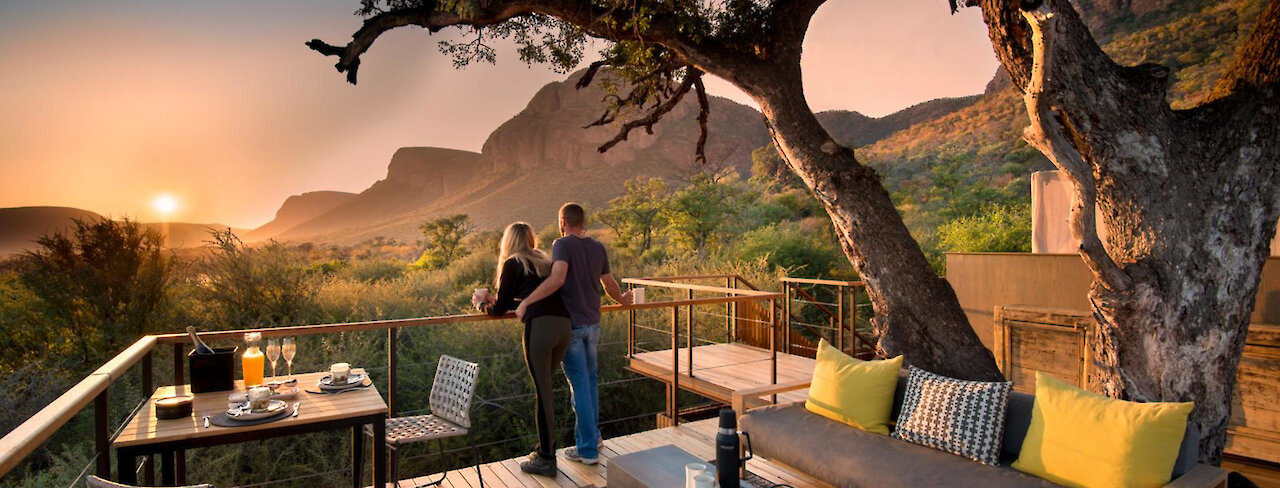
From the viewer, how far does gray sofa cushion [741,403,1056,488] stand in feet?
9.27

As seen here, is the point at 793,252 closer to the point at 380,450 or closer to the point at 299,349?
the point at 299,349

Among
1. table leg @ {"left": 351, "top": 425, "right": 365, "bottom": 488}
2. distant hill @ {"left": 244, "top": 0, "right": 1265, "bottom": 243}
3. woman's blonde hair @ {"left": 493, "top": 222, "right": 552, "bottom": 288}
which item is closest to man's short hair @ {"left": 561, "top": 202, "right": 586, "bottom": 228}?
woman's blonde hair @ {"left": 493, "top": 222, "right": 552, "bottom": 288}

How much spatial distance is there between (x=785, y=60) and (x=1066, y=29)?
202 centimetres

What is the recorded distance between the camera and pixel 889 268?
4727mm

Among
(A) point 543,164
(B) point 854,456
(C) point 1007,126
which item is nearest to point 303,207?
(A) point 543,164

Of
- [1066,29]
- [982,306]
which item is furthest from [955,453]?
[982,306]

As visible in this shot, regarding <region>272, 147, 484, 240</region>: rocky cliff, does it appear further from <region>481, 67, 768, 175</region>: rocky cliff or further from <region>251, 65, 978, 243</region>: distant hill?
<region>481, 67, 768, 175</region>: rocky cliff

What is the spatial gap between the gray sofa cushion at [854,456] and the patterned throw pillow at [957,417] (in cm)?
7

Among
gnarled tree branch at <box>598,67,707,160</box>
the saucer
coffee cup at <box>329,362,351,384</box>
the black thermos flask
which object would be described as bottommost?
the black thermos flask

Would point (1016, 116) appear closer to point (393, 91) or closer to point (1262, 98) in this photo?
point (393, 91)

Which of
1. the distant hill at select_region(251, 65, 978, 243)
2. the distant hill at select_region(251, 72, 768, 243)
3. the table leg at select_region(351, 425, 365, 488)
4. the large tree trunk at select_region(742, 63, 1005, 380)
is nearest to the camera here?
the table leg at select_region(351, 425, 365, 488)

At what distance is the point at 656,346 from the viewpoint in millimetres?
10109

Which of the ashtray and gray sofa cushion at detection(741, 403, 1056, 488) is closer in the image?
the ashtray

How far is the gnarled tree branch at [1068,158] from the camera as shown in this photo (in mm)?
3604
